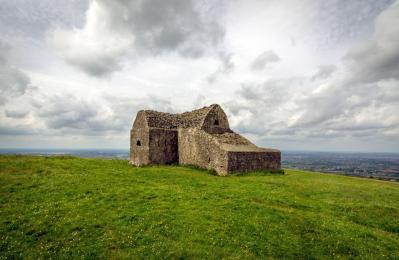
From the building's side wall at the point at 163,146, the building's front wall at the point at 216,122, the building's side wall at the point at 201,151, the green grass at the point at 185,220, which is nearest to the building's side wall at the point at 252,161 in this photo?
the building's side wall at the point at 201,151

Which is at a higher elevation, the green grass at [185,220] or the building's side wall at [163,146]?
the building's side wall at [163,146]

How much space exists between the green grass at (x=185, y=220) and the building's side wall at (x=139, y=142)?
15.7 meters

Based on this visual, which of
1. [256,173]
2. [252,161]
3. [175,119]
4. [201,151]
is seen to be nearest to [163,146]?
[175,119]

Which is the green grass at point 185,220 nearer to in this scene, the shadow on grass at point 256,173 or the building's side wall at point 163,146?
the shadow on grass at point 256,173

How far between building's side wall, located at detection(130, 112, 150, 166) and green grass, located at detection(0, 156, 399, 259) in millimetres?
15735

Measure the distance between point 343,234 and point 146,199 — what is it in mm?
12041

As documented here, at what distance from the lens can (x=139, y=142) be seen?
40.2m

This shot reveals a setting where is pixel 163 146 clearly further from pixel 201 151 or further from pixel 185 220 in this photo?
pixel 185 220

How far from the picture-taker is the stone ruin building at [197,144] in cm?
3092

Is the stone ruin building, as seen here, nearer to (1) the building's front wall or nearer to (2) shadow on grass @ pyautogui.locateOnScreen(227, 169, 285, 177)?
(1) the building's front wall

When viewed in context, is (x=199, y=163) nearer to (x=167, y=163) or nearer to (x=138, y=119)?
(x=167, y=163)

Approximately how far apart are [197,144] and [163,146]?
20.3 feet

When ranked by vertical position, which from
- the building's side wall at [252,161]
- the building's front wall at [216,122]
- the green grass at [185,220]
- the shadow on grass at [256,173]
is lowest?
the green grass at [185,220]

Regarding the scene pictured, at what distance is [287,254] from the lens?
11.7 m
